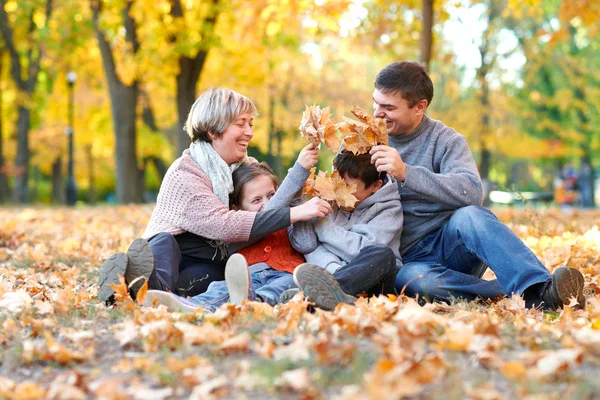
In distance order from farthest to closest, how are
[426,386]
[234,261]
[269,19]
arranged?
1. [269,19]
2. [234,261]
3. [426,386]

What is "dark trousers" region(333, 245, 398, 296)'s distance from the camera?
152 inches

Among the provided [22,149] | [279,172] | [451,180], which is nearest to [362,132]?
[451,180]

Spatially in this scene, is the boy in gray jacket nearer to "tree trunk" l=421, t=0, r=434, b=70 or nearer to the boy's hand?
the boy's hand

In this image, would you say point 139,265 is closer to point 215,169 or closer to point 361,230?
point 215,169

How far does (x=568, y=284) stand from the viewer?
12.4ft

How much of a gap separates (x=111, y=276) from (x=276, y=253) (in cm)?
100

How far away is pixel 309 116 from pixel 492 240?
4.20ft

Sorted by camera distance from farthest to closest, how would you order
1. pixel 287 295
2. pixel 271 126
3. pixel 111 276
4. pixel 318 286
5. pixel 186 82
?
1. pixel 271 126
2. pixel 186 82
3. pixel 111 276
4. pixel 287 295
5. pixel 318 286

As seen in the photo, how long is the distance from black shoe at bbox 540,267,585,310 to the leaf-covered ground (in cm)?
11

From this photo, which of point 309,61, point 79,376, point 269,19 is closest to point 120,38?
point 269,19

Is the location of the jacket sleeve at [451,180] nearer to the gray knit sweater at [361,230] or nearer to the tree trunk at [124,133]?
the gray knit sweater at [361,230]

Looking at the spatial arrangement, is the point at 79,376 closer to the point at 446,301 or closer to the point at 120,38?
the point at 446,301

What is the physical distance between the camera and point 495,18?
2052cm

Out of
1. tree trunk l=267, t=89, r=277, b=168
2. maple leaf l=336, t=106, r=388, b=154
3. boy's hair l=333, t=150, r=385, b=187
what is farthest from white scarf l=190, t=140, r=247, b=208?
tree trunk l=267, t=89, r=277, b=168
